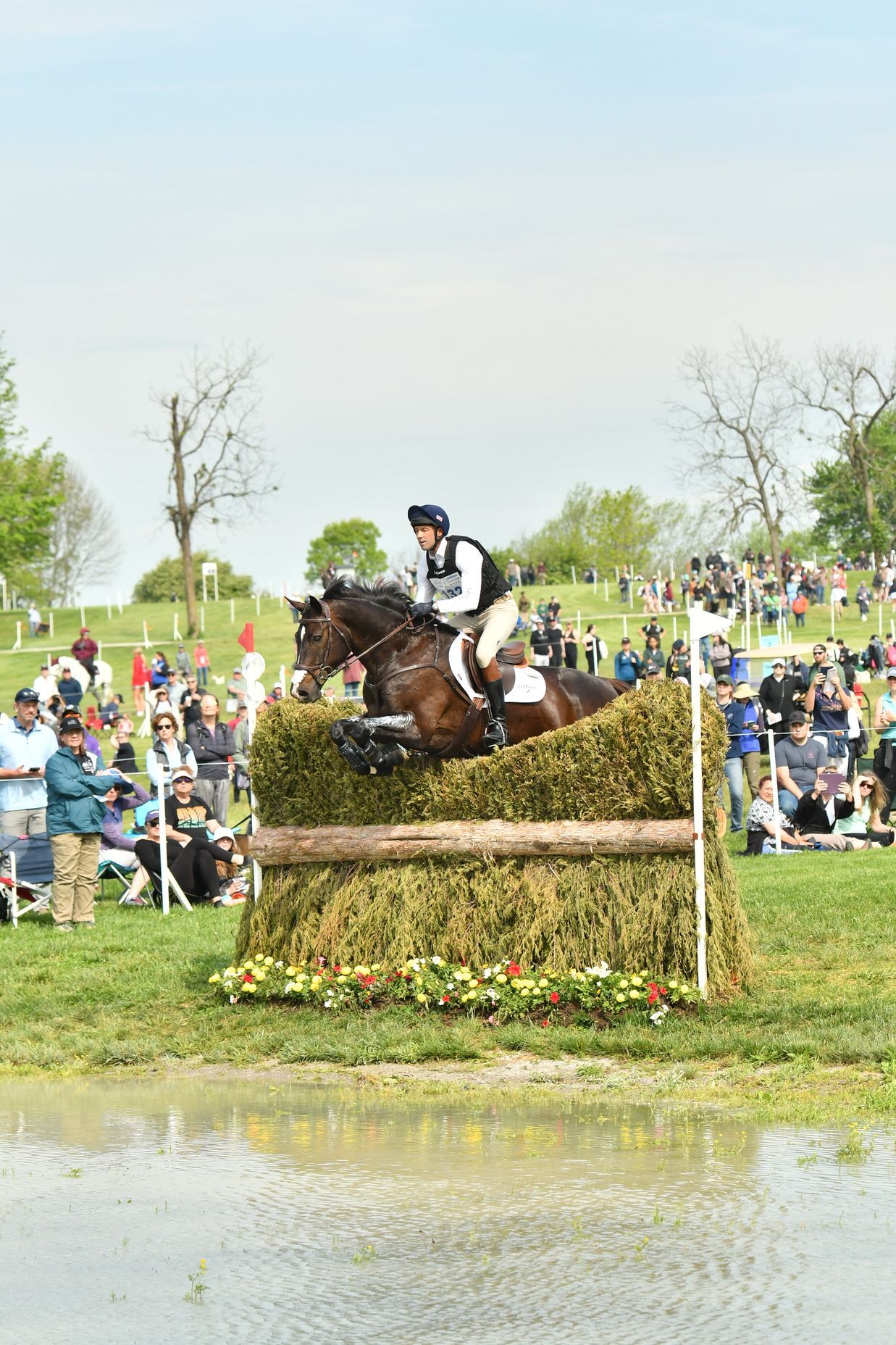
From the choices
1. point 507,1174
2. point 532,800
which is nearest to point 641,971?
point 532,800

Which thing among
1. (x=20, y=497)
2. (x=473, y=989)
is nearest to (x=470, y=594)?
(x=473, y=989)

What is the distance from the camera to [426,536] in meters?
11.4

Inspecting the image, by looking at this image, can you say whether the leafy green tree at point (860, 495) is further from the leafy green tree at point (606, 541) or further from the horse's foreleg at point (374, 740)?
the horse's foreleg at point (374, 740)

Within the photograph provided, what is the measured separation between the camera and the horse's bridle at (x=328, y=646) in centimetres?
1108

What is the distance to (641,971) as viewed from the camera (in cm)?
1039

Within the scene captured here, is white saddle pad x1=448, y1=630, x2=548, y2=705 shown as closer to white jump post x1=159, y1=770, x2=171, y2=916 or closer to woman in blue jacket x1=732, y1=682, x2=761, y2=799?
white jump post x1=159, y1=770, x2=171, y2=916

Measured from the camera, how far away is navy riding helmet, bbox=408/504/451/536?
1137 centimetres

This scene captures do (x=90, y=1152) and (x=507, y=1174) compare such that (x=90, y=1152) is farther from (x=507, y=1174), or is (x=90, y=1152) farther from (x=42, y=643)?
(x=42, y=643)

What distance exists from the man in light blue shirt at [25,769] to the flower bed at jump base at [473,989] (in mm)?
5854

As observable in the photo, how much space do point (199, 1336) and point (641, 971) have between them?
6003 mm

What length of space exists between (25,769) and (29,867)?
132 centimetres

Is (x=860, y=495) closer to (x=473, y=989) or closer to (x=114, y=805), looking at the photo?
(x=114, y=805)

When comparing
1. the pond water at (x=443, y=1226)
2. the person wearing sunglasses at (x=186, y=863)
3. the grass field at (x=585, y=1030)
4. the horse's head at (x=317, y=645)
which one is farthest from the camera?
the person wearing sunglasses at (x=186, y=863)

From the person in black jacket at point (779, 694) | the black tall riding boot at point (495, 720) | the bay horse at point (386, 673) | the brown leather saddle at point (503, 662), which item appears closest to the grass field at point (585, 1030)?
the bay horse at point (386, 673)
